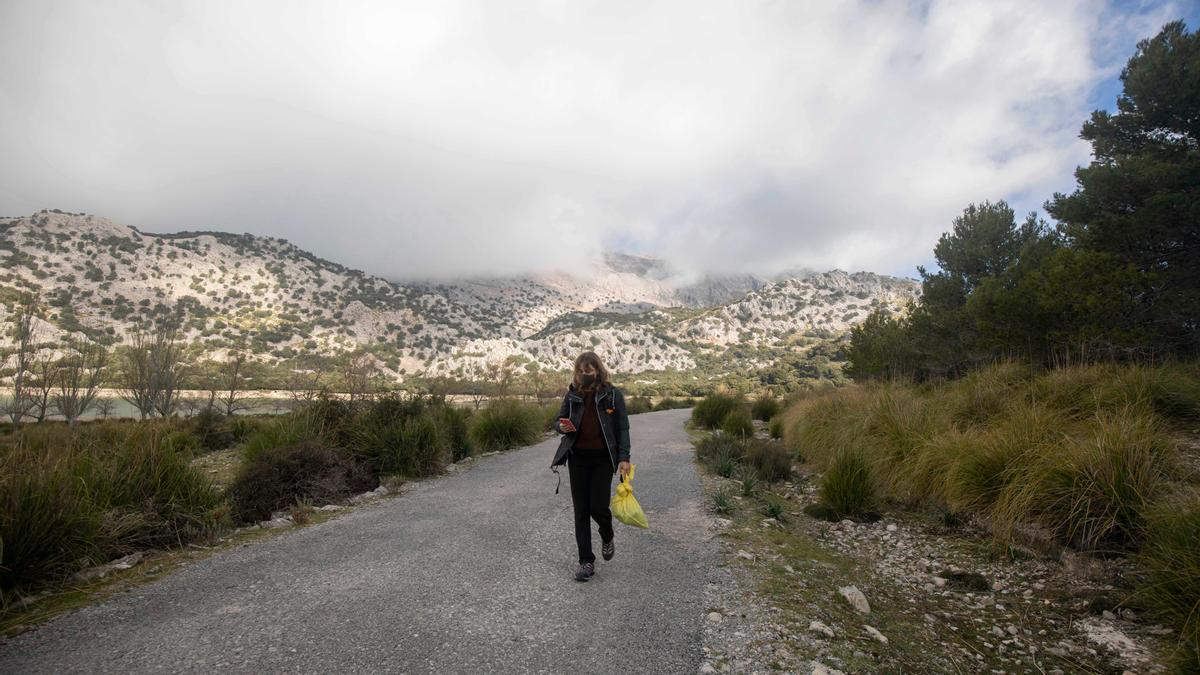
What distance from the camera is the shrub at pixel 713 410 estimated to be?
2042 centimetres

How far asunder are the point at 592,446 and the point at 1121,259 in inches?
676

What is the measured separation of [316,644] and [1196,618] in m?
5.28

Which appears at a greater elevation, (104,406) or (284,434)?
(104,406)

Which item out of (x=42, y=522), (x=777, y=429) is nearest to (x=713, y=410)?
(x=777, y=429)

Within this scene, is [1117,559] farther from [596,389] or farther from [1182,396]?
[596,389]

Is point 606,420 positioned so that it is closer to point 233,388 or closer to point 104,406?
point 233,388

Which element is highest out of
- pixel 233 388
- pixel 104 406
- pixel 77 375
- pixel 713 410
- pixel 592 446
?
pixel 77 375

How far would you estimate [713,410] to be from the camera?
20.8 m

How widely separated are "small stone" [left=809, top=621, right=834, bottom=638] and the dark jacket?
1.94 m

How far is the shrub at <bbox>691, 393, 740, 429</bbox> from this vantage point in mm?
20422

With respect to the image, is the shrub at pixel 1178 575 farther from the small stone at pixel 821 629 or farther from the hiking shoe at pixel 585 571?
the hiking shoe at pixel 585 571

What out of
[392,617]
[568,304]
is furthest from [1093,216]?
[568,304]

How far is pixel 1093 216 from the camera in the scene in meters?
14.8

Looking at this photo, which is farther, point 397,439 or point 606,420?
point 397,439
